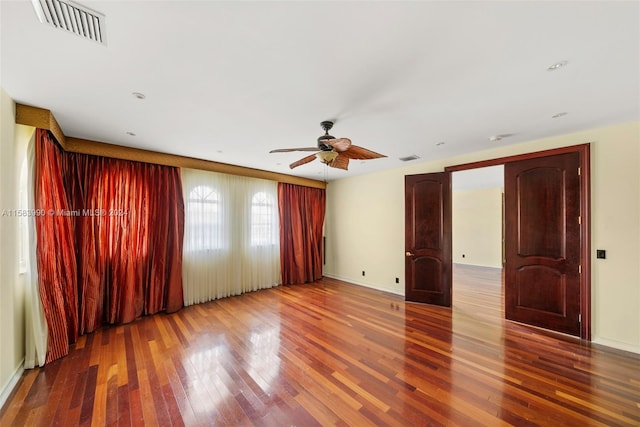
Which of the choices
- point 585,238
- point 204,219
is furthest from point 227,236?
point 585,238

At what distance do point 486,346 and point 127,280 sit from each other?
15.2ft

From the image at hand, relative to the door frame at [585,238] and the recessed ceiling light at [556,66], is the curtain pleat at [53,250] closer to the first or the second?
the recessed ceiling light at [556,66]

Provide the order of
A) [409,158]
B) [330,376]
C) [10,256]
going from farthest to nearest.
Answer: [409,158] < [330,376] < [10,256]

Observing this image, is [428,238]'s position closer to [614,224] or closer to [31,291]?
[614,224]

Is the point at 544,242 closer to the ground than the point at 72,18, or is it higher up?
closer to the ground

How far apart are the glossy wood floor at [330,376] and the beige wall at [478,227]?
473cm

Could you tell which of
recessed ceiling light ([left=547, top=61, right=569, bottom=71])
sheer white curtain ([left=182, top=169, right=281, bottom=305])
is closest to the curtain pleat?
sheer white curtain ([left=182, top=169, right=281, bottom=305])

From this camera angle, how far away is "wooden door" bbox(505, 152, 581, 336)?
2.90 metres

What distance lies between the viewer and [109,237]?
3252mm

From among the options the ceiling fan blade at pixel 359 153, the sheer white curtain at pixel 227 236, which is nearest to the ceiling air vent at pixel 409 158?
the ceiling fan blade at pixel 359 153

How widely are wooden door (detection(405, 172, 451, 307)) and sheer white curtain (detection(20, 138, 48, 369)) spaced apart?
4659 mm

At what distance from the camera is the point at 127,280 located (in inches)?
131

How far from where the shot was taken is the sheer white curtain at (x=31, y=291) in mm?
2215

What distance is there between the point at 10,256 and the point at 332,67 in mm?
3097
